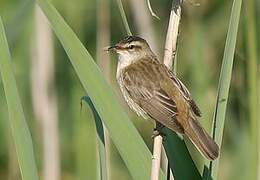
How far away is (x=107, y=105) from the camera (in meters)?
2.11

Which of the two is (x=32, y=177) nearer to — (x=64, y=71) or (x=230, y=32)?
(x=230, y=32)

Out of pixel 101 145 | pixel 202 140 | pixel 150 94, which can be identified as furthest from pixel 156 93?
pixel 101 145

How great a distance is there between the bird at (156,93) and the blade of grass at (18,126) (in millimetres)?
572

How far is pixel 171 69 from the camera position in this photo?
2.38 metres

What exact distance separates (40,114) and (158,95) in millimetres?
1565

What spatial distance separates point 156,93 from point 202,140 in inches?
18.8

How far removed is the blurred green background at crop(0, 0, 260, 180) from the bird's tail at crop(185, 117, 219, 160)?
2.67 ft

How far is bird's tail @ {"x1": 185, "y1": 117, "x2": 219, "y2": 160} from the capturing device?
2.18 metres

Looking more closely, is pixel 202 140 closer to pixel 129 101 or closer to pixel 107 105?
pixel 107 105

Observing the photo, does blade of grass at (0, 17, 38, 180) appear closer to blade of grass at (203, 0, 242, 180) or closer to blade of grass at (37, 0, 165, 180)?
blade of grass at (37, 0, 165, 180)

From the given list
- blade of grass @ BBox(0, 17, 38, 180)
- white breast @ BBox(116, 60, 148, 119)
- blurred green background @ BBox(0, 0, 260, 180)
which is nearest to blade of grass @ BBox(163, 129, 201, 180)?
blade of grass @ BBox(0, 17, 38, 180)

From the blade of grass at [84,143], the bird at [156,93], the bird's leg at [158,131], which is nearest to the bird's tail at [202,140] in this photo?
the bird at [156,93]

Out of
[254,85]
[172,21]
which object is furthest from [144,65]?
[172,21]

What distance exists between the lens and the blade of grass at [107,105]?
207 cm
